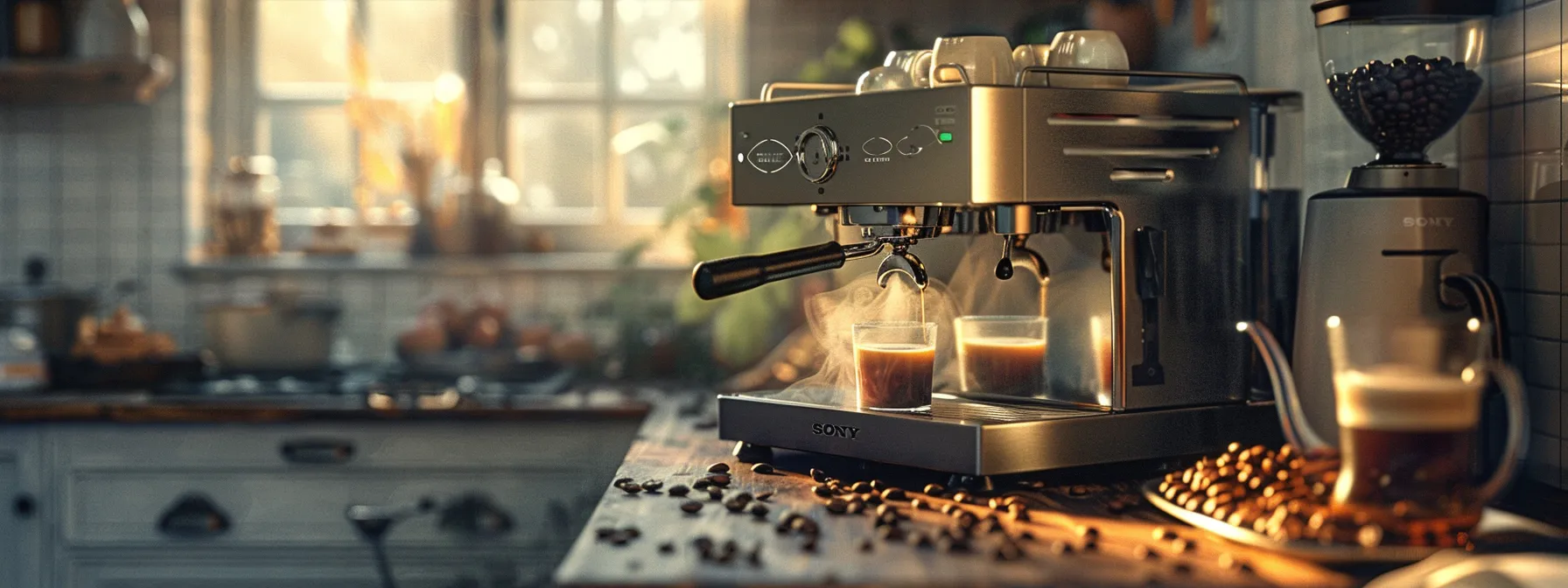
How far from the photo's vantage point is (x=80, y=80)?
2.98 meters

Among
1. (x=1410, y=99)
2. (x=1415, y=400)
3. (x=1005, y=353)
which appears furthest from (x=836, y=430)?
(x=1410, y=99)

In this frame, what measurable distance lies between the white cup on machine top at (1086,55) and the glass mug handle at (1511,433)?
508 mm

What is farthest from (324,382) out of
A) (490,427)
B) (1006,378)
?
Result: (1006,378)

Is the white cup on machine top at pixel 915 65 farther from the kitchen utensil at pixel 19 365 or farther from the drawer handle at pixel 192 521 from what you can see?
the kitchen utensil at pixel 19 365

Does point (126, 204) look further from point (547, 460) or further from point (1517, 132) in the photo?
point (1517, 132)

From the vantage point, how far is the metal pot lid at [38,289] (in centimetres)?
279

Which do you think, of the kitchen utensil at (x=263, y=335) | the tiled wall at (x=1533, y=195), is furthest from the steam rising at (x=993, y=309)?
the kitchen utensil at (x=263, y=335)

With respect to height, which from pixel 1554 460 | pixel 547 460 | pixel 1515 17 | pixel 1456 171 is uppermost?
pixel 1515 17

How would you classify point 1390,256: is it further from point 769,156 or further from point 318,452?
point 318,452

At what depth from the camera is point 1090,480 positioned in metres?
1.38

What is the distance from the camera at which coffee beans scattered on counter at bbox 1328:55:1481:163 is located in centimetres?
139

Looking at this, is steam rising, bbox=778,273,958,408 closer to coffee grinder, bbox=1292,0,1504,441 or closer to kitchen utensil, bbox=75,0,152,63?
coffee grinder, bbox=1292,0,1504,441

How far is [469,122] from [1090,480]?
7.13ft

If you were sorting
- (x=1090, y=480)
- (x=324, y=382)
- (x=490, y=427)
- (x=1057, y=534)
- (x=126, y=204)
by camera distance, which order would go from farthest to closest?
(x=126, y=204), (x=324, y=382), (x=490, y=427), (x=1090, y=480), (x=1057, y=534)
